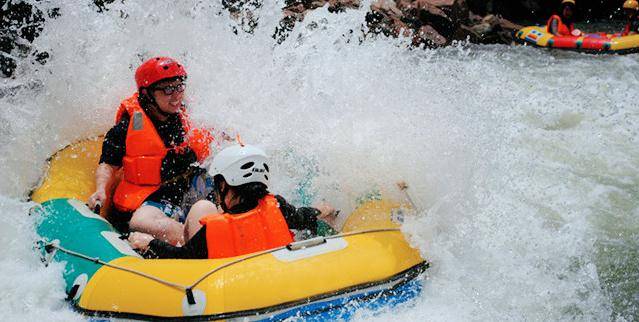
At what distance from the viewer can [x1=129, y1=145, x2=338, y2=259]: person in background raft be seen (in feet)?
9.02

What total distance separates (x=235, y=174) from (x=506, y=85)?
23.2ft

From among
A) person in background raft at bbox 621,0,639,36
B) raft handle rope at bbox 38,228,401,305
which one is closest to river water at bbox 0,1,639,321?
raft handle rope at bbox 38,228,401,305

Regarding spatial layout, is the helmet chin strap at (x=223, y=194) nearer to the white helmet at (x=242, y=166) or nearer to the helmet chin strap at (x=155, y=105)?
the white helmet at (x=242, y=166)

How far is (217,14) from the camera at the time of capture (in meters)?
5.86

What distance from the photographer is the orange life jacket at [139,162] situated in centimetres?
372

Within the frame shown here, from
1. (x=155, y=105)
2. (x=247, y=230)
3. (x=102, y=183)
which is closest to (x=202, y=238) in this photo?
(x=247, y=230)

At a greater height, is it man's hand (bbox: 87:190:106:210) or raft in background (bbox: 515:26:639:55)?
man's hand (bbox: 87:190:106:210)

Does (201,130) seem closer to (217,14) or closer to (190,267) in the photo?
(190,267)

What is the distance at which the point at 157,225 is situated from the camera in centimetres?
345

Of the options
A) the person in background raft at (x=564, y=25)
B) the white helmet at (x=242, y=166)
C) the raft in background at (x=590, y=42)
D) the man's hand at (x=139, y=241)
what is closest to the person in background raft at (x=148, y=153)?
the man's hand at (x=139, y=241)

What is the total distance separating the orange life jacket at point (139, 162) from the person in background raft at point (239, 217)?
93 cm

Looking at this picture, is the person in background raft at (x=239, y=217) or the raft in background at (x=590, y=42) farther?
the raft in background at (x=590, y=42)

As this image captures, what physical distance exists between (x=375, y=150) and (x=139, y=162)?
1760mm

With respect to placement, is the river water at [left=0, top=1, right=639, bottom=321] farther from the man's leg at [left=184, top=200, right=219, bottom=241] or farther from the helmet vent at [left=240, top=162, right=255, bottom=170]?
the helmet vent at [left=240, top=162, right=255, bottom=170]
